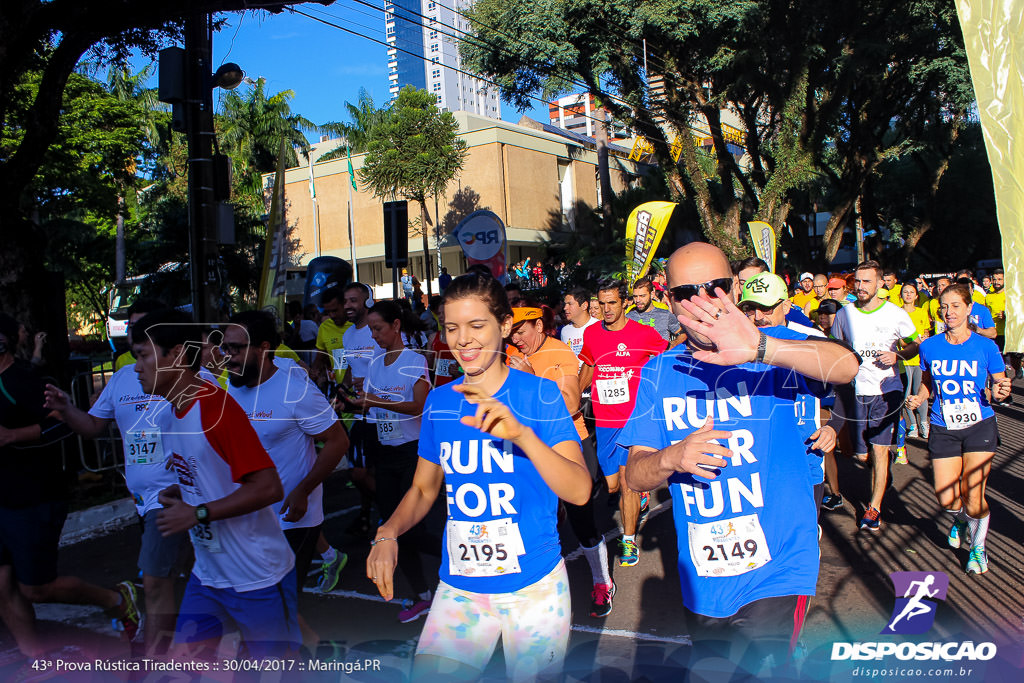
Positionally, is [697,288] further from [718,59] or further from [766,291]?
[718,59]

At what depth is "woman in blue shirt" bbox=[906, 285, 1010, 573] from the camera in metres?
5.60

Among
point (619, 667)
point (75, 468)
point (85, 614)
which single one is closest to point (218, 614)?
point (619, 667)

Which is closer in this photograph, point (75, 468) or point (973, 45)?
point (973, 45)

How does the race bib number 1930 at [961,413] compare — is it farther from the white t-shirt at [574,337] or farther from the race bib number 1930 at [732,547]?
the race bib number 1930 at [732,547]

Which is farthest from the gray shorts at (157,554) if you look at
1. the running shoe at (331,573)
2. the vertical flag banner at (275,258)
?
the vertical flag banner at (275,258)

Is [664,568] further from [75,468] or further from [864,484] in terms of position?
[75,468]

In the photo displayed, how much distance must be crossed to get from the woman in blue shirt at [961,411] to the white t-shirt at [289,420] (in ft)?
14.6

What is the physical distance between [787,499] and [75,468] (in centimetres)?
853

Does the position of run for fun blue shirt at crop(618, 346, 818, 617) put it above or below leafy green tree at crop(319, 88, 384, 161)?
below

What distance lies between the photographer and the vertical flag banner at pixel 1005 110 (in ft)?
9.39

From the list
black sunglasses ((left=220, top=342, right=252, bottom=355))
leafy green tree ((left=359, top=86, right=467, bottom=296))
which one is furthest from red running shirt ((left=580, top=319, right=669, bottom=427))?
leafy green tree ((left=359, top=86, right=467, bottom=296))

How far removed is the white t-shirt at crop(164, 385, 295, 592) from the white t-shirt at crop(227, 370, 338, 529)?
855mm

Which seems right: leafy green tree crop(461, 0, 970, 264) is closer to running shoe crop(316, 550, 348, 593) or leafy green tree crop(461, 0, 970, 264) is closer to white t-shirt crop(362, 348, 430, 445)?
white t-shirt crop(362, 348, 430, 445)

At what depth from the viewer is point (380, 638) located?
4.87 metres
